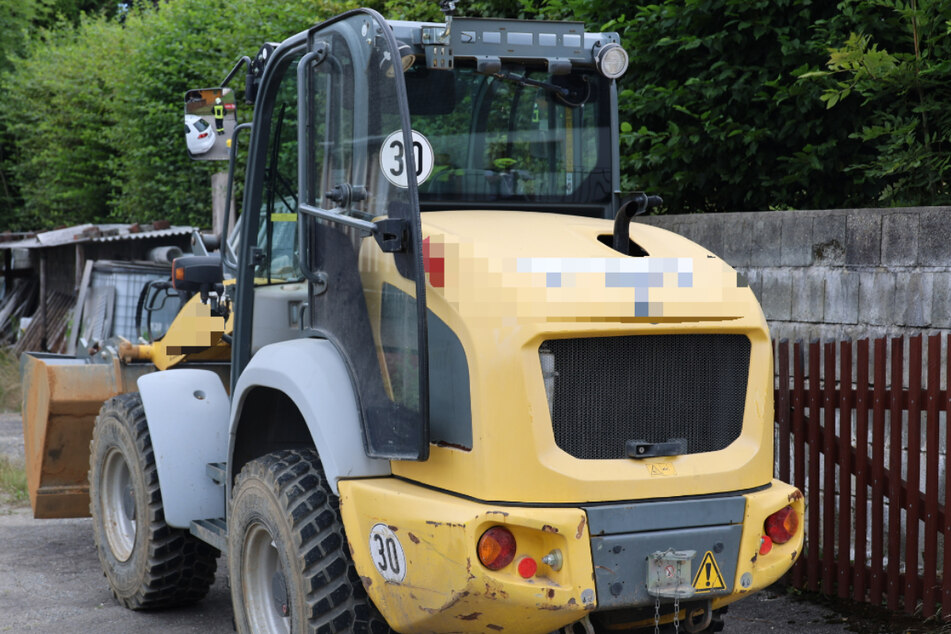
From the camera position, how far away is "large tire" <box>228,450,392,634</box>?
3.90m

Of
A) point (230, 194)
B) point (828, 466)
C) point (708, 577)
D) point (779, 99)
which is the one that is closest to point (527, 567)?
point (708, 577)

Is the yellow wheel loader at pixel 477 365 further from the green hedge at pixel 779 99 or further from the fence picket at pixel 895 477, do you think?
the green hedge at pixel 779 99

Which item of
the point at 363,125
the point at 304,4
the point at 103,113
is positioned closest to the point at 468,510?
the point at 363,125

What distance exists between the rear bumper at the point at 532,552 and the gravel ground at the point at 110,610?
6.59 ft

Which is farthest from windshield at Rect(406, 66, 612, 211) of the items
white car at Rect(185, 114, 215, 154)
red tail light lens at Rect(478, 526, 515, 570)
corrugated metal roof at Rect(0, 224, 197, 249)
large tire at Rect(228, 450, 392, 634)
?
corrugated metal roof at Rect(0, 224, 197, 249)

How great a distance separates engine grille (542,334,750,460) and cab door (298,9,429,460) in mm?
493

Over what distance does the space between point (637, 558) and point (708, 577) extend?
0.93 ft

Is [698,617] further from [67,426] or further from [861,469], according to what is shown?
[67,426]

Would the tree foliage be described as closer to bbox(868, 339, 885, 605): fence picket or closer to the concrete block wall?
the concrete block wall

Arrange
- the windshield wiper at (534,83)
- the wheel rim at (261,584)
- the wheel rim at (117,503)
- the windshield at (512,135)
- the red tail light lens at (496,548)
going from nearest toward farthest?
the red tail light lens at (496,548) → the wheel rim at (261,584) → the windshield at (512,135) → the windshield wiper at (534,83) → the wheel rim at (117,503)

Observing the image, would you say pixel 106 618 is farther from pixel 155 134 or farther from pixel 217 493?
pixel 155 134

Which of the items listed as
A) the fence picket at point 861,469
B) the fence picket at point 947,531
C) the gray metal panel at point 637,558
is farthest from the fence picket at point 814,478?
the gray metal panel at point 637,558

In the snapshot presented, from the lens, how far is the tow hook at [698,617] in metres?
3.89

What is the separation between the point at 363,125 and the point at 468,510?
1442 millimetres
